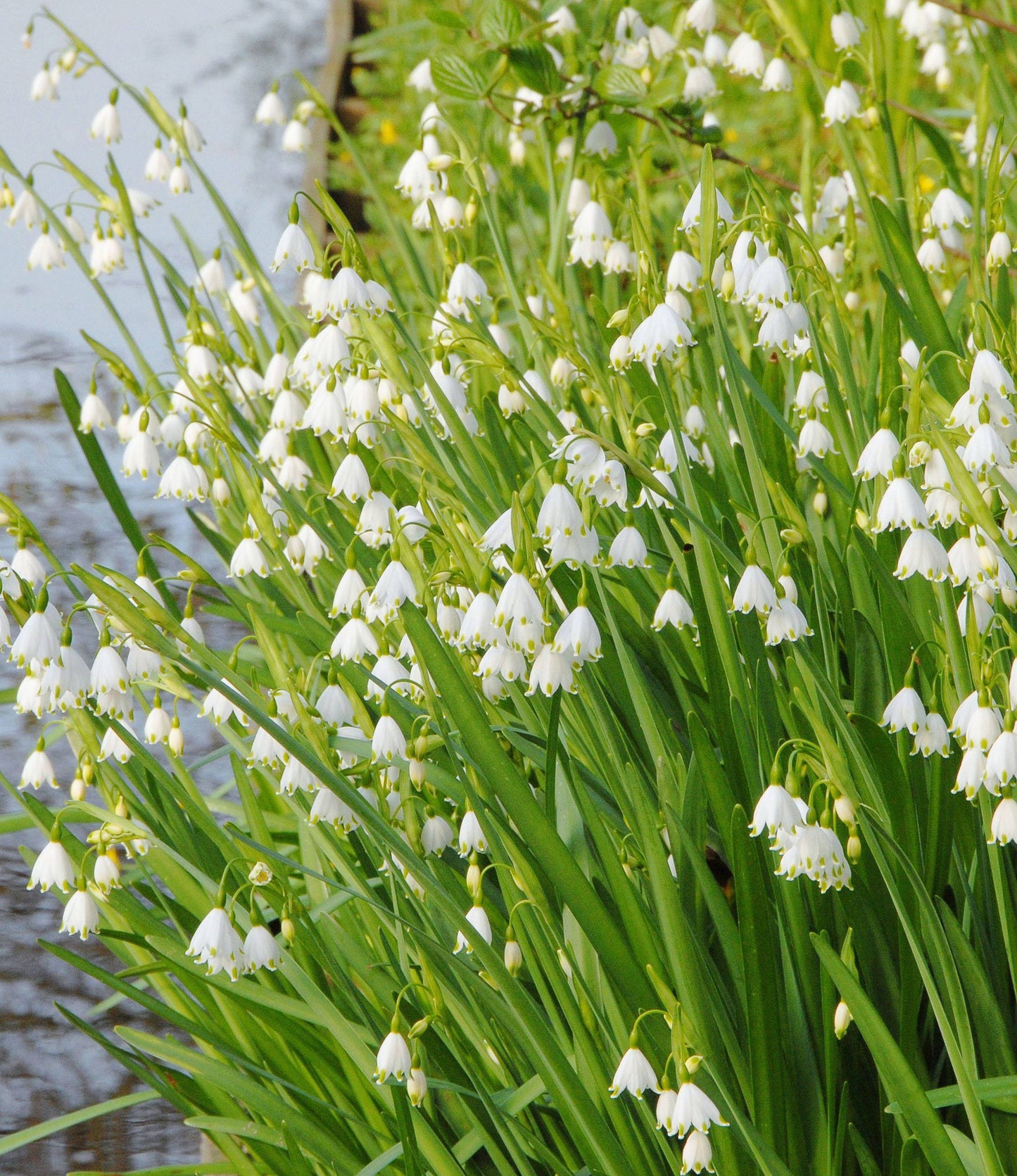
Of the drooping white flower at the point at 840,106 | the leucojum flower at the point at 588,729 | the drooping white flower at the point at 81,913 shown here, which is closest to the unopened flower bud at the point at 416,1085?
the leucojum flower at the point at 588,729

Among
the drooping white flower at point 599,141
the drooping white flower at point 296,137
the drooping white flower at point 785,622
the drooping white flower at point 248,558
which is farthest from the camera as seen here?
the drooping white flower at point 296,137

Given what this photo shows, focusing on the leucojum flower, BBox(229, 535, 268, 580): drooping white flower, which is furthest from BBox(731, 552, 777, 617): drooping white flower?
BBox(229, 535, 268, 580): drooping white flower

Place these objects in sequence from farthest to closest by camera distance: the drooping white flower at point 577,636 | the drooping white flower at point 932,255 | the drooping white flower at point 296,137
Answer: the drooping white flower at point 296,137 < the drooping white flower at point 932,255 < the drooping white flower at point 577,636

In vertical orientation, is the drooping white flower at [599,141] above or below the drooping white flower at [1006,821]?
above

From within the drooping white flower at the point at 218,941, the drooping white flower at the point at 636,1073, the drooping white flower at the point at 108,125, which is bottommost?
the drooping white flower at the point at 636,1073

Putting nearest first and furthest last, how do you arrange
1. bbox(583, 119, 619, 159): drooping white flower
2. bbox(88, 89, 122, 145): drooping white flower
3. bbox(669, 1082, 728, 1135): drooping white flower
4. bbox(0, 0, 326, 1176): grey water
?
bbox(669, 1082, 728, 1135): drooping white flower, bbox(0, 0, 326, 1176): grey water, bbox(583, 119, 619, 159): drooping white flower, bbox(88, 89, 122, 145): drooping white flower

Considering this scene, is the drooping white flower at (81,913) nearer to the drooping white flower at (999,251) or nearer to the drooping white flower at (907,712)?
the drooping white flower at (907,712)

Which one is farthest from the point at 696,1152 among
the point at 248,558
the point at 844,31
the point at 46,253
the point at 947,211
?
the point at 844,31

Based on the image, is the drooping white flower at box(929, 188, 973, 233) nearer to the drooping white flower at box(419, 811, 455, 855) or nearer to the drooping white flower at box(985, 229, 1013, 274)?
the drooping white flower at box(985, 229, 1013, 274)

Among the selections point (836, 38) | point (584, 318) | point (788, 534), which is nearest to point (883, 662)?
point (788, 534)
